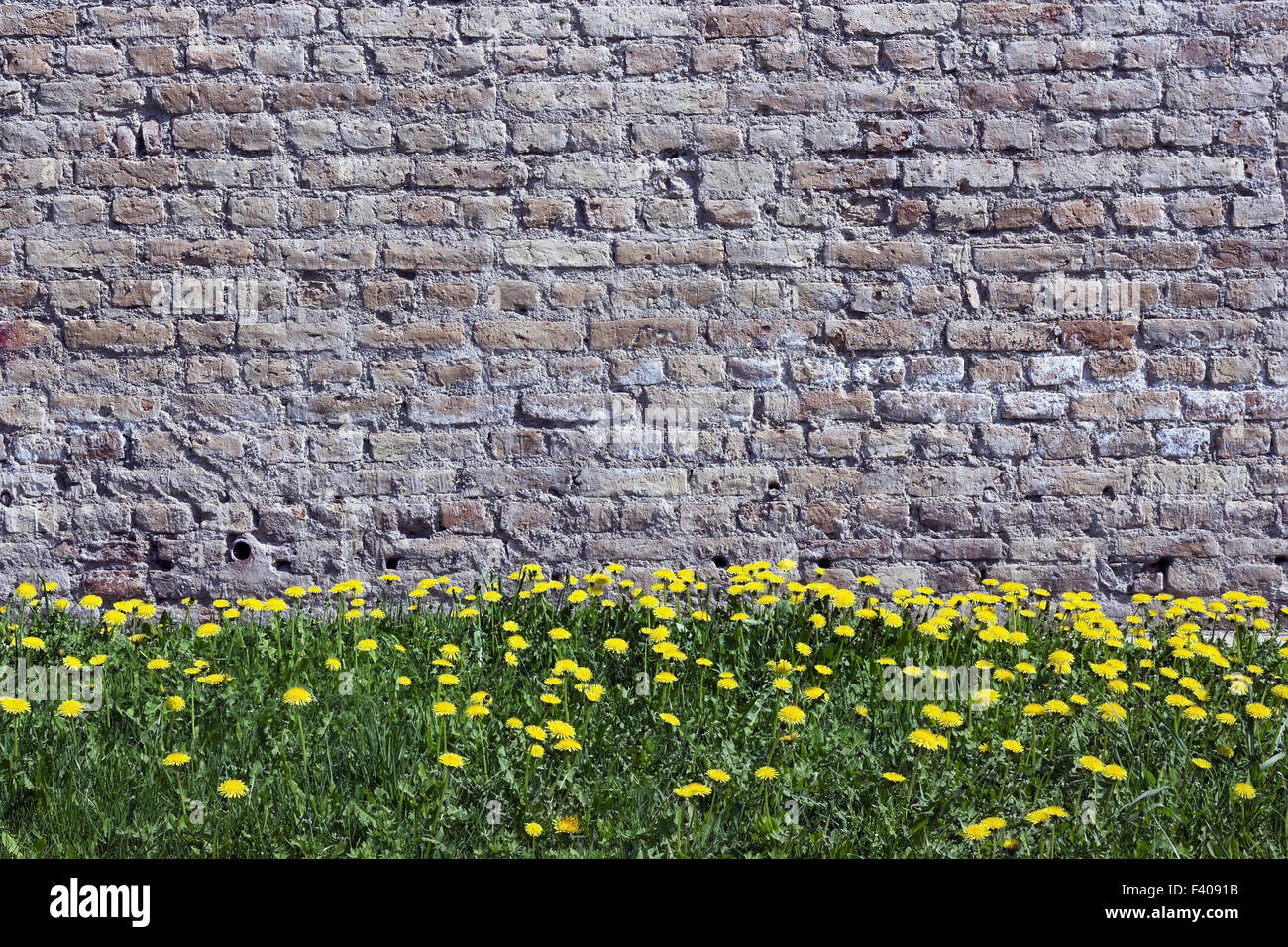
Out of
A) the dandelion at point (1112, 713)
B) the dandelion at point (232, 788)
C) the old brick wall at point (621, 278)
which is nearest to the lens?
the dandelion at point (232, 788)

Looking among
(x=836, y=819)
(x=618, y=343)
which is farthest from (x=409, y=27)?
(x=836, y=819)

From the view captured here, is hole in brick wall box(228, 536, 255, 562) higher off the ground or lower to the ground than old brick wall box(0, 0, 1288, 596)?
lower

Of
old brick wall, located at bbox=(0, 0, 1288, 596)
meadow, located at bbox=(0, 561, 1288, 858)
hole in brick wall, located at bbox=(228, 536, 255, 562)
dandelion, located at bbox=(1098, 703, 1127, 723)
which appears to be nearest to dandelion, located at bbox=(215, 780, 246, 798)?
meadow, located at bbox=(0, 561, 1288, 858)

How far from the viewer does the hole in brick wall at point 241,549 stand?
4203mm

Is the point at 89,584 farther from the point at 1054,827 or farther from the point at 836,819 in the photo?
the point at 1054,827

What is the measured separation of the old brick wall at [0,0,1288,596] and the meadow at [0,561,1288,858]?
0.44 m

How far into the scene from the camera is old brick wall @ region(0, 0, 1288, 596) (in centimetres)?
415

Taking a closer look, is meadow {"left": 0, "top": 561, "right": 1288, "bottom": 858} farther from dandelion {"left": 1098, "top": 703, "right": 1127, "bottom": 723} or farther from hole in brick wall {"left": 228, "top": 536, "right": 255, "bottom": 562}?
hole in brick wall {"left": 228, "top": 536, "right": 255, "bottom": 562}

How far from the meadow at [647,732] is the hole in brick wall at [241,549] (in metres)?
0.24

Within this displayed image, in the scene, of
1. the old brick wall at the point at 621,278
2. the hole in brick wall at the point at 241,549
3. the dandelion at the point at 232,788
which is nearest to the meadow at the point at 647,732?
the dandelion at the point at 232,788

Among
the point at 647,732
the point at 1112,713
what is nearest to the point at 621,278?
the point at 647,732

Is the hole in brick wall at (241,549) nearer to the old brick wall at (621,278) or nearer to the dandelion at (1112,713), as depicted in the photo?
the old brick wall at (621,278)

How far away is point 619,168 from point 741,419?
3.55ft
